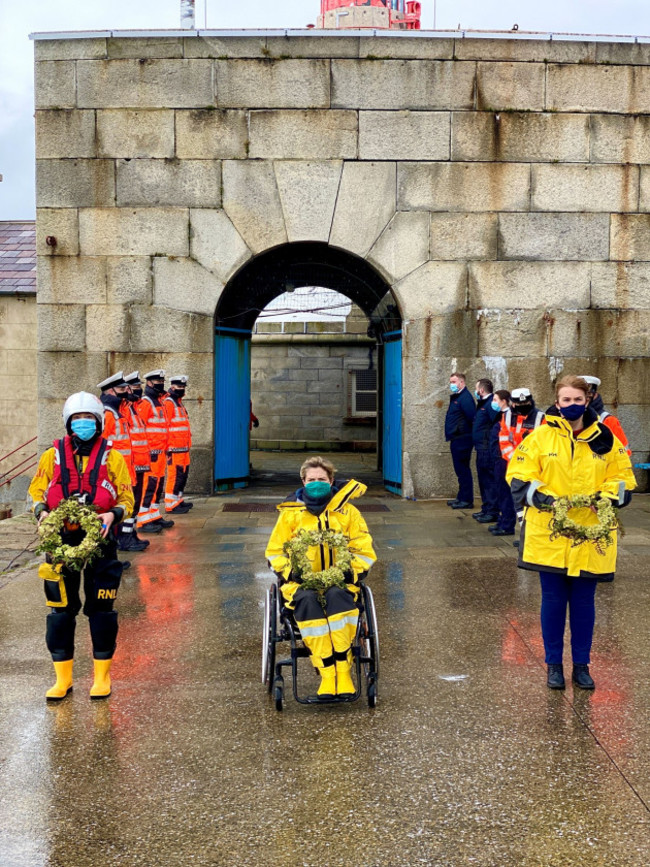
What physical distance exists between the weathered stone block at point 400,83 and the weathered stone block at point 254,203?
1.36 meters

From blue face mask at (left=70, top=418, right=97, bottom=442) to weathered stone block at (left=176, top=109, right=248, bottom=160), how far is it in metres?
8.04

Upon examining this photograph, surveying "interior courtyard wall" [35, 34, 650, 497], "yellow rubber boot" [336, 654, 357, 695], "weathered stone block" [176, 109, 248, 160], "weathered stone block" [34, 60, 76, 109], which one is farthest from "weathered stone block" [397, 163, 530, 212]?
"yellow rubber boot" [336, 654, 357, 695]

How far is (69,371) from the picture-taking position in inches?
511

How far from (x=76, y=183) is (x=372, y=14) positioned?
7.29 metres

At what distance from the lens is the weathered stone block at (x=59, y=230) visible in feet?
42.3

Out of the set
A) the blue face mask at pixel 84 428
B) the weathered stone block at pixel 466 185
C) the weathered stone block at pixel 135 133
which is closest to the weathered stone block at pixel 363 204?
the weathered stone block at pixel 466 185

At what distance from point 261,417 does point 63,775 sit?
18.5m

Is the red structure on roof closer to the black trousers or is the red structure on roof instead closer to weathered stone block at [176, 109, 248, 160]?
weathered stone block at [176, 109, 248, 160]

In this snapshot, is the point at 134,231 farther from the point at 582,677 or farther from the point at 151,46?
the point at 582,677

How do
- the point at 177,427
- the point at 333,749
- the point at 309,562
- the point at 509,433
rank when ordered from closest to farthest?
the point at 333,749 → the point at 309,562 → the point at 509,433 → the point at 177,427

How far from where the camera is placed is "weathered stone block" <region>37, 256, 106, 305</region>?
12891mm

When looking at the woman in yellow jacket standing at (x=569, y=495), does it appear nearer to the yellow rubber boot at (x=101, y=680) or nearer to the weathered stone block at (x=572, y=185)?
the yellow rubber boot at (x=101, y=680)

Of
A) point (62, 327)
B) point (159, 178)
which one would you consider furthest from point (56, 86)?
point (62, 327)

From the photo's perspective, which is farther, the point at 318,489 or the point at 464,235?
the point at 464,235
